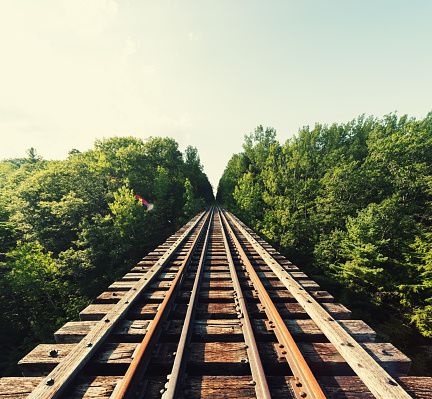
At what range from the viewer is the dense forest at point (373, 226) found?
43.9 feet

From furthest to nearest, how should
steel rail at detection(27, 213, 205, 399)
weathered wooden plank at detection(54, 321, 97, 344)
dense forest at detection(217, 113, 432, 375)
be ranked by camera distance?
1. dense forest at detection(217, 113, 432, 375)
2. weathered wooden plank at detection(54, 321, 97, 344)
3. steel rail at detection(27, 213, 205, 399)

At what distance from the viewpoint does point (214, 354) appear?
227 cm

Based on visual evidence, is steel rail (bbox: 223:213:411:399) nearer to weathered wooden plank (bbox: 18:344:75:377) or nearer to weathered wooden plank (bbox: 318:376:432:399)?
weathered wooden plank (bbox: 318:376:432:399)

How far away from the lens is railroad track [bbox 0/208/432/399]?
1.77 m

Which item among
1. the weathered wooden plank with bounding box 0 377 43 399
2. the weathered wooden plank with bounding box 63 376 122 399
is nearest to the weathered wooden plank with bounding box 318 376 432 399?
the weathered wooden plank with bounding box 63 376 122 399

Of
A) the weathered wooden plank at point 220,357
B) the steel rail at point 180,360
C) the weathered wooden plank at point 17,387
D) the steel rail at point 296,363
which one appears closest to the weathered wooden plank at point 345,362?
the weathered wooden plank at point 220,357

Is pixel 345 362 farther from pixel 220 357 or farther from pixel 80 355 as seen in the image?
A: pixel 80 355

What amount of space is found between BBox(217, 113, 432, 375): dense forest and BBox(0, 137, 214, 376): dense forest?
15882 mm

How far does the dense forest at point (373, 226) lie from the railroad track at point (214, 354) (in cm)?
Answer: 1547

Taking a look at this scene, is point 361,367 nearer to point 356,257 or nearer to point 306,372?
point 306,372

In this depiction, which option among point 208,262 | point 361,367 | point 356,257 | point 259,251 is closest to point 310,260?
point 356,257

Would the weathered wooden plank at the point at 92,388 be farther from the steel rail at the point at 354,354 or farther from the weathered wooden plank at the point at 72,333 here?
the steel rail at the point at 354,354

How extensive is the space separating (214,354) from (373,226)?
18.7m

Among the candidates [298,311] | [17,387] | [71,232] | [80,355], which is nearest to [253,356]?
[298,311]
